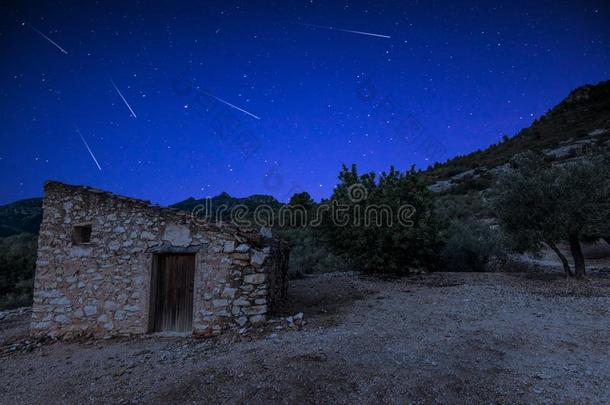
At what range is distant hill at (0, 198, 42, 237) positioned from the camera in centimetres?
2428

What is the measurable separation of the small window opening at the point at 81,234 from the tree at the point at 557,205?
39.8 feet

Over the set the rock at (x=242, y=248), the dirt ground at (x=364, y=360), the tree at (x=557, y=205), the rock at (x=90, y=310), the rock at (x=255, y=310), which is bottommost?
the dirt ground at (x=364, y=360)

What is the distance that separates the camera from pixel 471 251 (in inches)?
553

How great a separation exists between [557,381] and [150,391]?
5335 millimetres

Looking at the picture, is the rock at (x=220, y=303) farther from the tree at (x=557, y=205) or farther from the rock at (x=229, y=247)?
the tree at (x=557, y=205)

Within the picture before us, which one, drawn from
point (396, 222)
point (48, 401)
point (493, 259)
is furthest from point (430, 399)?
point (493, 259)

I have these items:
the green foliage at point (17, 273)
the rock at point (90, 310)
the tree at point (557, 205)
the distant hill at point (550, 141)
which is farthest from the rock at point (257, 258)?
the distant hill at point (550, 141)

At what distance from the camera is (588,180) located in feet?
32.3

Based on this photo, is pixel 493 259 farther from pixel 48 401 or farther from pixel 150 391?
pixel 48 401

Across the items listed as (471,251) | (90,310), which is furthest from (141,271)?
(471,251)

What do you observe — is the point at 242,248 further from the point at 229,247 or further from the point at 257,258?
the point at 257,258

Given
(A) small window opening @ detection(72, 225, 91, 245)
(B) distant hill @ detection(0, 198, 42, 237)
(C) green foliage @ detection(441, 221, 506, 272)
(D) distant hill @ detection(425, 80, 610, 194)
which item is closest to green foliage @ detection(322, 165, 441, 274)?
(C) green foliage @ detection(441, 221, 506, 272)

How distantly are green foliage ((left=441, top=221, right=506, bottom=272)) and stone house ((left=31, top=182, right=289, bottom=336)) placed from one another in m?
9.95

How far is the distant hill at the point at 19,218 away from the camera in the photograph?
2428 centimetres
